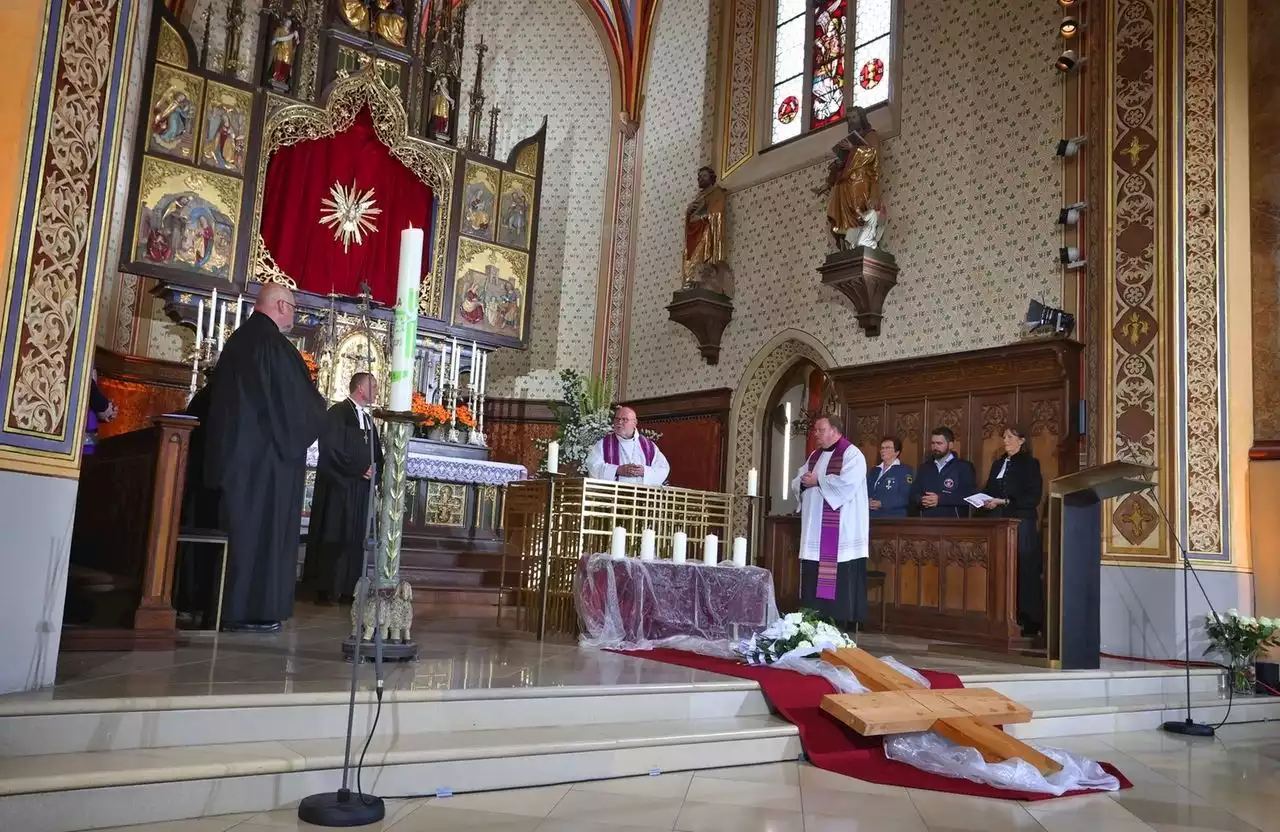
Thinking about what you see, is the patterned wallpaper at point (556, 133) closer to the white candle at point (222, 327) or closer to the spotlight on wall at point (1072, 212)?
the white candle at point (222, 327)

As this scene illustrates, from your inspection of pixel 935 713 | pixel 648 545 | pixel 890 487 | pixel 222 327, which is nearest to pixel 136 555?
pixel 648 545

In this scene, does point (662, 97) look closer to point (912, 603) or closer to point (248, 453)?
point (912, 603)

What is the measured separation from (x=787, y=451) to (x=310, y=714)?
31.5 ft

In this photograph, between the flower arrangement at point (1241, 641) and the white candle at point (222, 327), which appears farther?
the white candle at point (222, 327)

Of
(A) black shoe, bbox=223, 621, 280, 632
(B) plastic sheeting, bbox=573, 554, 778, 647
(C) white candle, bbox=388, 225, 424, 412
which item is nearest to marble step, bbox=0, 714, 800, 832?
(C) white candle, bbox=388, 225, 424, 412

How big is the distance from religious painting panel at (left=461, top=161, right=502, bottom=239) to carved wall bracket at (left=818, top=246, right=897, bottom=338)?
14.7 ft

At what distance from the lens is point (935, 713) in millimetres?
4633

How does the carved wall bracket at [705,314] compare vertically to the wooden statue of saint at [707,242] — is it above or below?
below

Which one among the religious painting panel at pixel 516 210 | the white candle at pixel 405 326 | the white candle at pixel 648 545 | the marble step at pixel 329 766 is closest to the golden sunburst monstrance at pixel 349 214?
the religious painting panel at pixel 516 210

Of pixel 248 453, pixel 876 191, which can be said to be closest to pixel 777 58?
pixel 876 191

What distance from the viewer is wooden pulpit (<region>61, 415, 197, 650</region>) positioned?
485 centimetres

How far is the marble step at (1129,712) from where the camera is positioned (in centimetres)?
580

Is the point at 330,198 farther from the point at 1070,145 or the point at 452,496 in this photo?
the point at 1070,145

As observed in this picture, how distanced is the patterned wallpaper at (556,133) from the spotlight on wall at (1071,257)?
6.94 m
